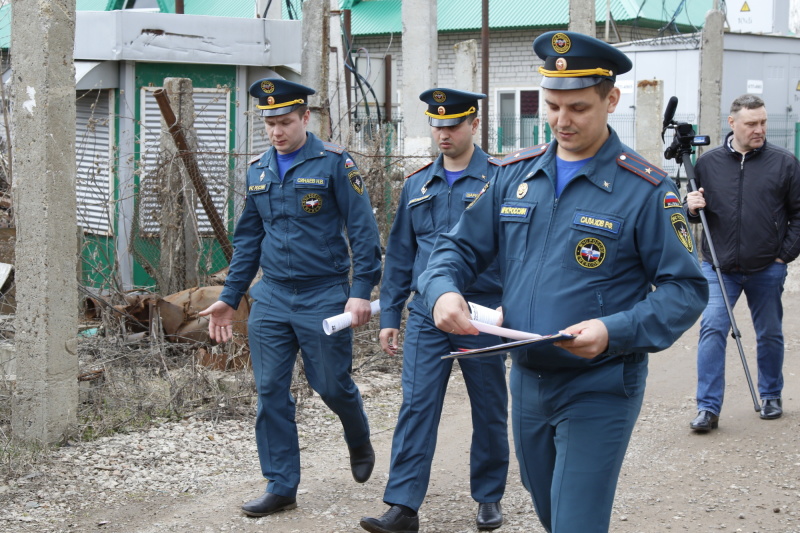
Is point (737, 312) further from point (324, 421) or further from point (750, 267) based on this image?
point (324, 421)

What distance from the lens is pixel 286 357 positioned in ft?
18.0

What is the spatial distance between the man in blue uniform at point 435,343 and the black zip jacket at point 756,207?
7.38 feet

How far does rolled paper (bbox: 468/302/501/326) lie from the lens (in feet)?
10.8

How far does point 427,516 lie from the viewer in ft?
17.9

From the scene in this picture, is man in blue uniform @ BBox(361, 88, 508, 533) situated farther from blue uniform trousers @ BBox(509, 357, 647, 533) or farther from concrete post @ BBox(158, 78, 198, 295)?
concrete post @ BBox(158, 78, 198, 295)

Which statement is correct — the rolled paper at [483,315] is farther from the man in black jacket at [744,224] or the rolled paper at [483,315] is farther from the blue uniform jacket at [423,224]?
the man in black jacket at [744,224]

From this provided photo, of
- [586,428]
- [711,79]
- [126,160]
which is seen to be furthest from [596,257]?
[711,79]

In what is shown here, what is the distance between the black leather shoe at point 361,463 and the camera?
5785 millimetres

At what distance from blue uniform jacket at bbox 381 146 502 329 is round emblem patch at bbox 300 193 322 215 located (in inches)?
16.9

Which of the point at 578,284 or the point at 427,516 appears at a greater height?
the point at 578,284

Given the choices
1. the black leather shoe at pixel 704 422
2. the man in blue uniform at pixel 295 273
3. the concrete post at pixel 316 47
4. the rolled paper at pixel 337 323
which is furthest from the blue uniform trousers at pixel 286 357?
the concrete post at pixel 316 47

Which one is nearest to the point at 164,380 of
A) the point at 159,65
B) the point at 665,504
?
the point at 665,504

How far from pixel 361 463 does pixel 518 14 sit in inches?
957

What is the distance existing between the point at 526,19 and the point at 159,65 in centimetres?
1837
